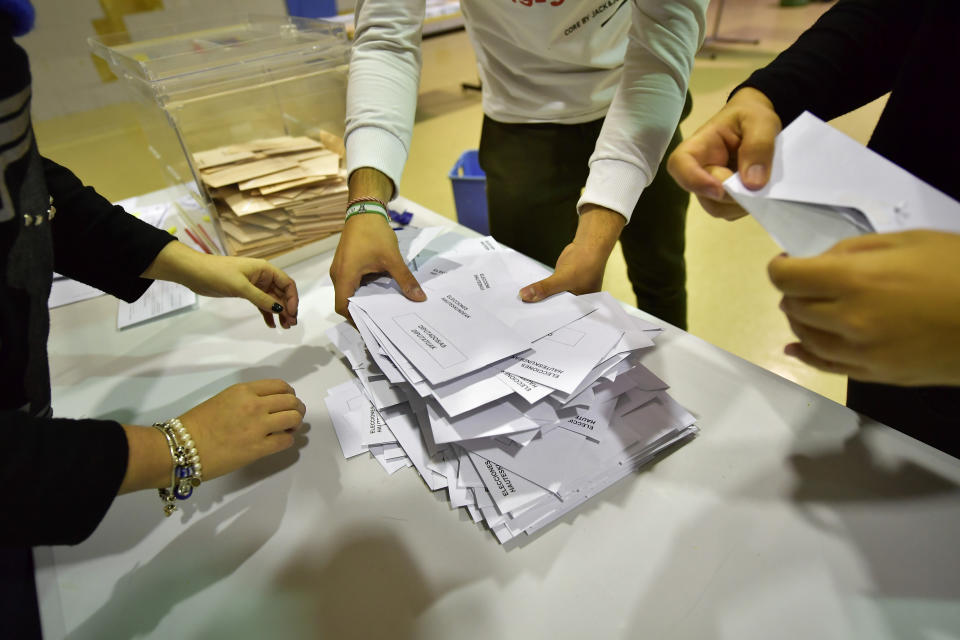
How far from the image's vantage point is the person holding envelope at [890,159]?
1.05 feet

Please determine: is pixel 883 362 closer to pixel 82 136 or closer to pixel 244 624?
pixel 244 624

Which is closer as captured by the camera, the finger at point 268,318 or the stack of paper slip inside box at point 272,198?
the finger at point 268,318

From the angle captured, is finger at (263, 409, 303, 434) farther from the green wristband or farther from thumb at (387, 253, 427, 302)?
the green wristband

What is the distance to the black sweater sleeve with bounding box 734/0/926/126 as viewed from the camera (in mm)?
611

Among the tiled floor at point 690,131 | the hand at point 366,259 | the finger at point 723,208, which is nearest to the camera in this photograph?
the finger at point 723,208

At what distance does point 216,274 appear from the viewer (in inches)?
30.6

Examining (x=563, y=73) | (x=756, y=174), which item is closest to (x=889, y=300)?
(x=756, y=174)

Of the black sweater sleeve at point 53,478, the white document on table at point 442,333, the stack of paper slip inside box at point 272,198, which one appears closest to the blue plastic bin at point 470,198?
the stack of paper slip inside box at point 272,198

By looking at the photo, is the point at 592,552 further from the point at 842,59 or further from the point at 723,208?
the point at 842,59

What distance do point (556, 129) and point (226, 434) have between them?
87 cm

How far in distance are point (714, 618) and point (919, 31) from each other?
66 cm

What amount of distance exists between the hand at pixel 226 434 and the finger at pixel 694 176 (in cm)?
53

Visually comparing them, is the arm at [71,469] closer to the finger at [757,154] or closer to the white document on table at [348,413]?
the white document on table at [348,413]

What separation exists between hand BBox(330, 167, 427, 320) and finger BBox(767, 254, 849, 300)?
479 millimetres
